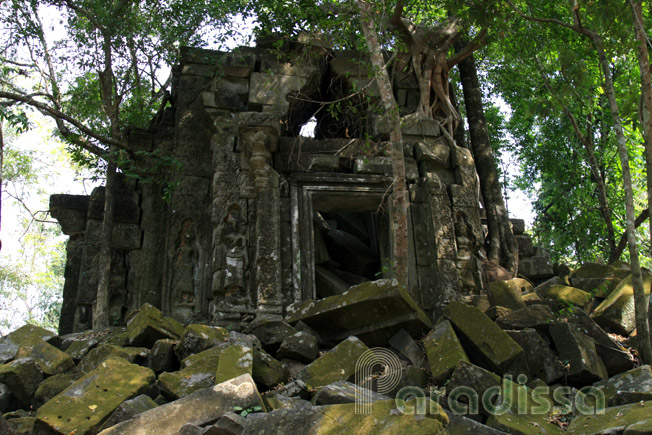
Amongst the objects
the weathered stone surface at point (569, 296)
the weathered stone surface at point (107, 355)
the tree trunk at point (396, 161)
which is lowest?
the weathered stone surface at point (107, 355)

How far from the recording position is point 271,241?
292 inches

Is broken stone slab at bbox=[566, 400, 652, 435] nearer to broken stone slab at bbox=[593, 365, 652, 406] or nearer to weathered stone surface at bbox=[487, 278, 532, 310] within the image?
broken stone slab at bbox=[593, 365, 652, 406]

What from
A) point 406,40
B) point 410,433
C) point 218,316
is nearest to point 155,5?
point 406,40

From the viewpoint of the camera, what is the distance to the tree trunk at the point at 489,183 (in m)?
9.00

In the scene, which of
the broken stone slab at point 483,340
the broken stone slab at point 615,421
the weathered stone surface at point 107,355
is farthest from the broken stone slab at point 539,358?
the weathered stone surface at point 107,355

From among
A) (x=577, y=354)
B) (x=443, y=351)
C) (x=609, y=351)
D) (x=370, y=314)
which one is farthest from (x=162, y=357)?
(x=609, y=351)

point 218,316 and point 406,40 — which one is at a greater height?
point 406,40

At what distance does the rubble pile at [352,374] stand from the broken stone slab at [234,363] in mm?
A: 11

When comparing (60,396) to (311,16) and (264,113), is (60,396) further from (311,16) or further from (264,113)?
(311,16)

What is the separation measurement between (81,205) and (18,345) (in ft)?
13.4

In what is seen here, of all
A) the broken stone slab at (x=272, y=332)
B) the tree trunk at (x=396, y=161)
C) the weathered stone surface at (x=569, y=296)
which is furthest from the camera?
the weathered stone surface at (x=569, y=296)

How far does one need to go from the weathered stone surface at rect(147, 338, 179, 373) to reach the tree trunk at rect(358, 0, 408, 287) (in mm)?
2434

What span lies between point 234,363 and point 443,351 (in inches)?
66.1

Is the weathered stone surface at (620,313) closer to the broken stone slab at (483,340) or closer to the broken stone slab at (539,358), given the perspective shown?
the broken stone slab at (539,358)
